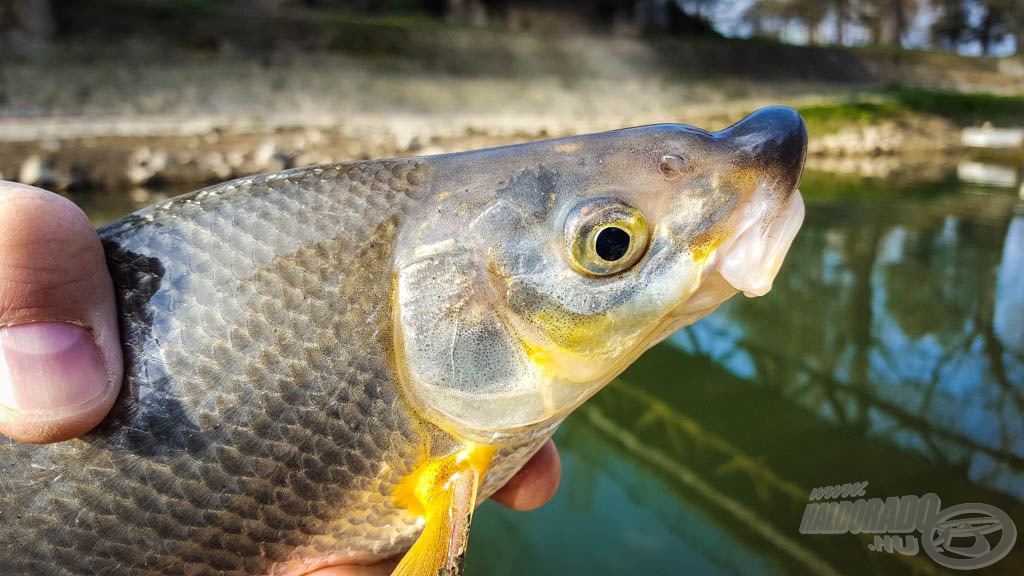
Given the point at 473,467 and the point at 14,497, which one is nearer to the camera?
the point at 14,497

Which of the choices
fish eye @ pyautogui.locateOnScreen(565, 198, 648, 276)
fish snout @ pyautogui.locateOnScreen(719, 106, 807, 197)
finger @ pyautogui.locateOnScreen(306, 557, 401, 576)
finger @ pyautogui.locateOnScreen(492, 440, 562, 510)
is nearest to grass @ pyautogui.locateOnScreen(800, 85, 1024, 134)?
A: finger @ pyautogui.locateOnScreen(492, 440, 562, 510)

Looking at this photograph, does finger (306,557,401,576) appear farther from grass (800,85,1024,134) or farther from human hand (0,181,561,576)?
grass (800,85,1024,134)

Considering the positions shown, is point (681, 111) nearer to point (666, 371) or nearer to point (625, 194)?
point (666, 371)

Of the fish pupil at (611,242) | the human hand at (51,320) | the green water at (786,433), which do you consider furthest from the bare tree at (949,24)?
the human hand at (51,320)

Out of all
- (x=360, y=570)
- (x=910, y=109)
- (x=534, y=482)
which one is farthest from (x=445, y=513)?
(x=910, y=109)

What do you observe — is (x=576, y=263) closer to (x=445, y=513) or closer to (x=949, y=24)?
(x=445, y=513)

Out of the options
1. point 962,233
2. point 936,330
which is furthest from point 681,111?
point 936,330
